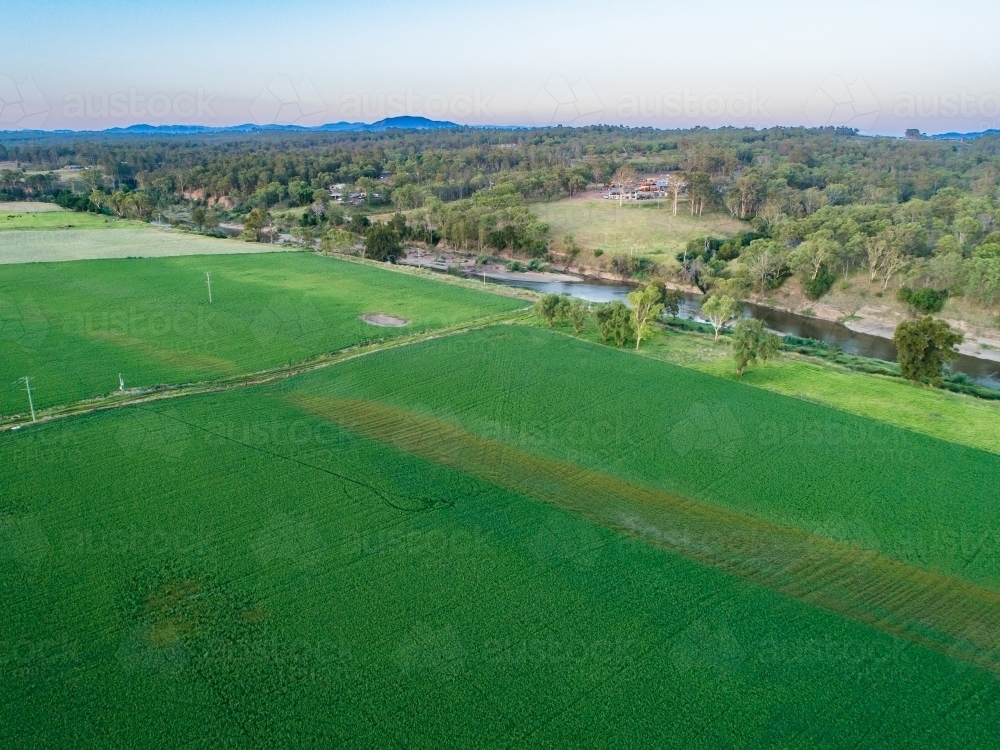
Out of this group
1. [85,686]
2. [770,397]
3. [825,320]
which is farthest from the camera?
[825,320]

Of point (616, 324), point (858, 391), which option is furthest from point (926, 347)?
point (616, 324)

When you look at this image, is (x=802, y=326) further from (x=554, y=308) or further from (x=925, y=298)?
(x=554, y=308)

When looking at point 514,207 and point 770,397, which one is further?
point 514,207

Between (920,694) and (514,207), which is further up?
(514,207)

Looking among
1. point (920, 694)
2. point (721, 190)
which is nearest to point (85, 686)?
point (920, 694)

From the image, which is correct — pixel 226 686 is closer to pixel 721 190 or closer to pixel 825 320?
pixel 825 320

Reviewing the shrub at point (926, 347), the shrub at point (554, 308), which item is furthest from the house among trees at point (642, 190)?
the shrub at point (926, 347)

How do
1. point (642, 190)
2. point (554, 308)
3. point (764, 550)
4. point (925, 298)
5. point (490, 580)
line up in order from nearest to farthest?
point (490, 580), point (764, 550), point (554, 308), point (925, 298), point (642, 190)
